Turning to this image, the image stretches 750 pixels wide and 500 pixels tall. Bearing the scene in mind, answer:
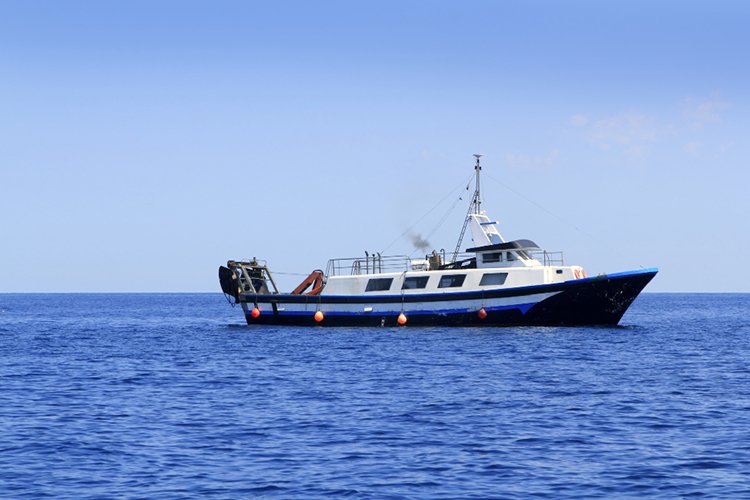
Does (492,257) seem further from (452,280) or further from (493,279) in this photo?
(452,280)

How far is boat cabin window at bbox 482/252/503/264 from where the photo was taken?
51594mm

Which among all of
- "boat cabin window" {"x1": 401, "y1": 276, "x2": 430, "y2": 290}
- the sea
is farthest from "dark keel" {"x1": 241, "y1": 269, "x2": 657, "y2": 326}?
the sea

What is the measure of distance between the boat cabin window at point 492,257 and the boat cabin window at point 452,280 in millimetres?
Answer: 1594

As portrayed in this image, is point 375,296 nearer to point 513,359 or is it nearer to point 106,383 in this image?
point 513,359

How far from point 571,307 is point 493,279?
427 cm

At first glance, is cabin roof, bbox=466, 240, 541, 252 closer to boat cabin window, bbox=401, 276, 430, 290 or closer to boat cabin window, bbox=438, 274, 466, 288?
boat cabin window, bbox=438, 274, 466, 288

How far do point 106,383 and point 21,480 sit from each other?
50.7 feet

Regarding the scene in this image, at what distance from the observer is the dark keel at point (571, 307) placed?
49.7 m

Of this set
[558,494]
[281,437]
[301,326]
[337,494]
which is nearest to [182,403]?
[281,437]

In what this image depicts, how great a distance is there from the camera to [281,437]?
22109 millimetres

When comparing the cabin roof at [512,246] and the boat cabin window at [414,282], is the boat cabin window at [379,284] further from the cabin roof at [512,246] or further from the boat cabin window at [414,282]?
the cabin roof at [512,246]

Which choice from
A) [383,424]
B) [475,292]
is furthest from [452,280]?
[383,424]

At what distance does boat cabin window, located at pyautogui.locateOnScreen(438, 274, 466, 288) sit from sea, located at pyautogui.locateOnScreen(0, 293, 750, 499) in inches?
285

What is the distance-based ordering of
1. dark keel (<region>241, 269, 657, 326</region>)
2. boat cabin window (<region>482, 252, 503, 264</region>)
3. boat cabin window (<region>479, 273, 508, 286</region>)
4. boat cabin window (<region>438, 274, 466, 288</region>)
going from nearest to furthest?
dark keel (<region>241, 269, 657, 326</region>) < boat cabin window (<region>479, 273, 508, 286</region>) < boat cabin window (<region>438, 274, 466, 288</region>) < boat cabin window (<region>482, 252, 503, 264</region>)
